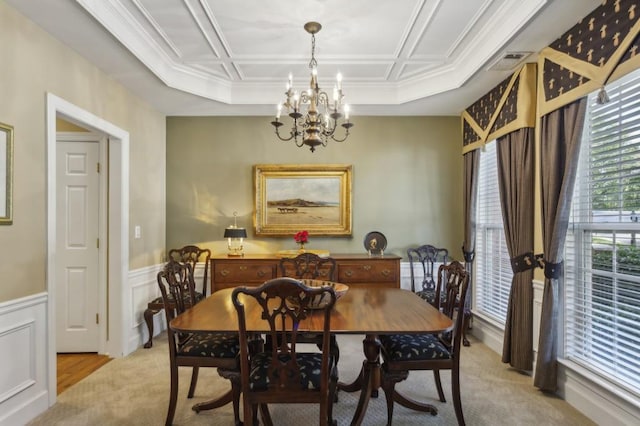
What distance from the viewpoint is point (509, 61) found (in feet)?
10.4

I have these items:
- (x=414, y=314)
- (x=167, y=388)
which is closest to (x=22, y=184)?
(x=167, y=388)

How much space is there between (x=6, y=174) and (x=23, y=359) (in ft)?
3.89

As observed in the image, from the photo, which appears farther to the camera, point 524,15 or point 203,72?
point 203,72

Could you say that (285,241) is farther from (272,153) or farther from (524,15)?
(524,15)

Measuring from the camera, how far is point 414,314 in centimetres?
235

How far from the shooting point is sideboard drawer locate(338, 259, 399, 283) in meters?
4.25

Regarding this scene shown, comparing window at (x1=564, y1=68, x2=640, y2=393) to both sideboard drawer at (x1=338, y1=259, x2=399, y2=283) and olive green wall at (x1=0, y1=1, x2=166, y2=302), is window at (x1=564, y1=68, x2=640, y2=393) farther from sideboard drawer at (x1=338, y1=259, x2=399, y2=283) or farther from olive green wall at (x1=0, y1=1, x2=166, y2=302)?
olive green wall at (x1=0, y1=1, x2=166, y2=302)

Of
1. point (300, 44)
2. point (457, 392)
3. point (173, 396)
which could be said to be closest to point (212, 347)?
point (173, 396)

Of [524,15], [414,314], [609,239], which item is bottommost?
[414,314]

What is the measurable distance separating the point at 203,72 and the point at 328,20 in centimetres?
160

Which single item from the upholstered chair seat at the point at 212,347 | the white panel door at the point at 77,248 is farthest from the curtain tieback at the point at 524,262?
the white panel door at the point at 77,248

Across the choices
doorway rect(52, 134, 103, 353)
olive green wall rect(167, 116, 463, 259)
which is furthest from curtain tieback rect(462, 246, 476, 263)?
doorway rect(52, 134, 103, 353)

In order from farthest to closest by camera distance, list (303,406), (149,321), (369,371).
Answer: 1. (149,321)
2. (303,406)
3. (369,371)

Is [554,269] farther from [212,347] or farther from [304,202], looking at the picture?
[304,202]
